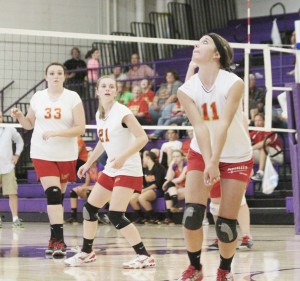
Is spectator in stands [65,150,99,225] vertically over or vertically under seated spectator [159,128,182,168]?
under

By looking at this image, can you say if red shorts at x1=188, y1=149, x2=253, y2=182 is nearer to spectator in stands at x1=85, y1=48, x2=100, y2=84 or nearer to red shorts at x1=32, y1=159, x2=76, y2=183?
Answer: red shorts at x1=32, y1=159, x2=76, y2=183

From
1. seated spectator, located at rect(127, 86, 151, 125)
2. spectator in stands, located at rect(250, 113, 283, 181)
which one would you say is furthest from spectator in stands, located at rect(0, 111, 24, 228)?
spectator in stands, located at rect(250, 113, 283, 181)

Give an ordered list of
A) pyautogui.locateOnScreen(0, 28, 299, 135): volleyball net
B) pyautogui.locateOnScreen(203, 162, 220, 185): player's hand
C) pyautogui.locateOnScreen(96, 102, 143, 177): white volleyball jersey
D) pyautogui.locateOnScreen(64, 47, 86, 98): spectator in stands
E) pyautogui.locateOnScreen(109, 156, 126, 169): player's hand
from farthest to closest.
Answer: pyautogui.locateOnScreen(64, 47, 86, 98): spectator in stands → pyautogui.locateOnScreen(0, 28, 299, 135): volleyball net → pyautogui.locateOnScreen(96, 102, 143, 177): white volleyball jersey → pyautogui.locateOnScreen(109, 156, 126, 169): player's hand → pyautogui.locateOnScreen(203, 162, 220, 185): player's hand

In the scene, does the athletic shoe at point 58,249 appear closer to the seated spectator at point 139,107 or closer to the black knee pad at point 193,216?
the black knee pad at point 193,216

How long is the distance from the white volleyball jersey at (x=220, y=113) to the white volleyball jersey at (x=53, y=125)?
2599 mm

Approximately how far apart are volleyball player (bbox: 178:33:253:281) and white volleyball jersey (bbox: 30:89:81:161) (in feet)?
8.32

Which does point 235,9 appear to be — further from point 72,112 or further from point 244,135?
point 244,135

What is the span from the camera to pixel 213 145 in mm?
5199

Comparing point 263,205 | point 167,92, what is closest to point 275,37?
point 167,92

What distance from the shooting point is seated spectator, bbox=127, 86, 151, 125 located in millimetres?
15219

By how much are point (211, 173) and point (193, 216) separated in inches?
14.8

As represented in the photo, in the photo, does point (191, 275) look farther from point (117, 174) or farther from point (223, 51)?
point (117, 174)

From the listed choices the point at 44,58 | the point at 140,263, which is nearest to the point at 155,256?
the point at 140,263

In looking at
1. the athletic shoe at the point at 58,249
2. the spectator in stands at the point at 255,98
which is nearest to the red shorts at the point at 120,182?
the athletic shoe at the point at 58,249
